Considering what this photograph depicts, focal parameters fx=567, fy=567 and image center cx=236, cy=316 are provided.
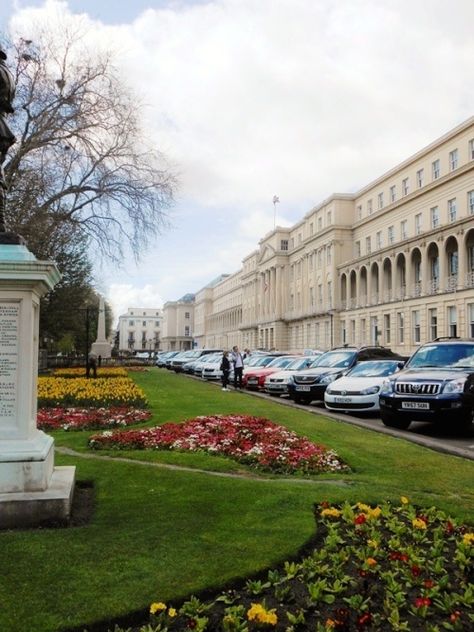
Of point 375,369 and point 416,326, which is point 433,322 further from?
point 375,369

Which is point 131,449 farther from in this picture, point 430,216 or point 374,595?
point 430,216

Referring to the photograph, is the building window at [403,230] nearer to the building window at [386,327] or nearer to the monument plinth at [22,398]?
the building window at [386,327]

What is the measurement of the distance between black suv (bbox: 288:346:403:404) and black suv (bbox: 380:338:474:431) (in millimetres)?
5271

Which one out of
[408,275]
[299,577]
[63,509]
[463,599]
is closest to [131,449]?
[63,509]

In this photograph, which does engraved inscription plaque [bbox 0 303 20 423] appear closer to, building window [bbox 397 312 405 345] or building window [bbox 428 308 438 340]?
building window [bbox 428 308 438 340]

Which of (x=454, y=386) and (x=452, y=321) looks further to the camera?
(x=452, y=321)

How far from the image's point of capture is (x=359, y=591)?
11.5 feet

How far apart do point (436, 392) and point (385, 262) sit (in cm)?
4799

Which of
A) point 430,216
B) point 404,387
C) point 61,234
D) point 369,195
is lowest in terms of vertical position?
point 404,387

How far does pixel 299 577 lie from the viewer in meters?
3.63

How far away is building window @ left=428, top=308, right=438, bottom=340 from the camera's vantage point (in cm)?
4534

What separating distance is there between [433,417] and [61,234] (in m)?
20.3

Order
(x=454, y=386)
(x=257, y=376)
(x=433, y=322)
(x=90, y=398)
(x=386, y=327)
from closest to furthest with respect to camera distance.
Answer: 1. (x=454, y=386)
2. (x=90, y=398)
3. (x=257, y=376)
4. (x=433, y=322)
5. (x=386, y=327)

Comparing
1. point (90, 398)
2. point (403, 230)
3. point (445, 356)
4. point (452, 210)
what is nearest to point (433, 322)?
point (452, 210)
